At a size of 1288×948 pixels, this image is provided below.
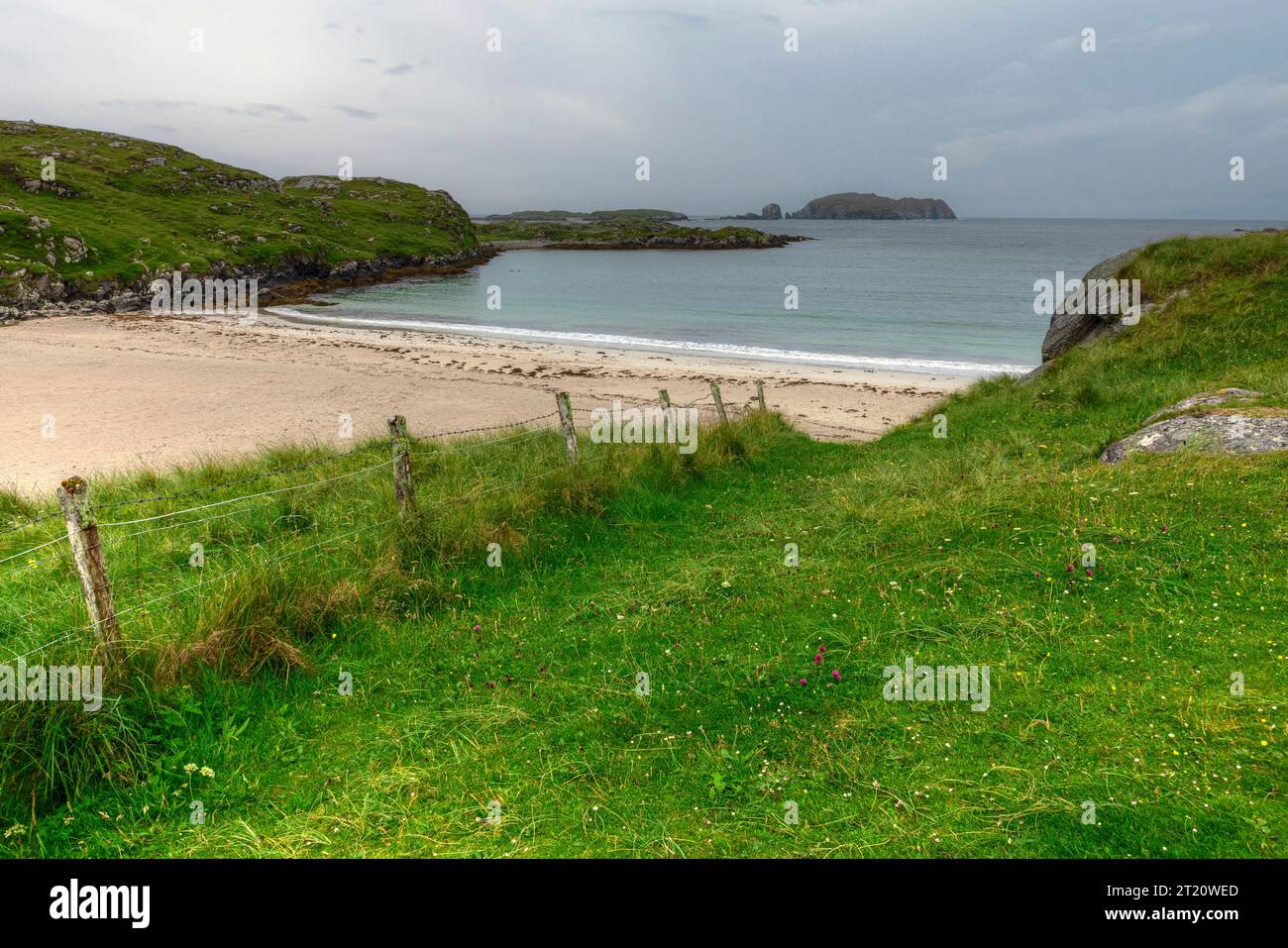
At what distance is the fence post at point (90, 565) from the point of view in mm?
5641

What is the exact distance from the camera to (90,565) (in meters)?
5.82

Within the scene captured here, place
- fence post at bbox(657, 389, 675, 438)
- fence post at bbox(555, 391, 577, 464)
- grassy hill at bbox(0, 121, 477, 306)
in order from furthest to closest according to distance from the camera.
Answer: grassy hill at bbox(0, 121, 477, 306)
fence post at bbox(657, 389, 675, 438)
fence post at bbox(555, 391, 577, 464)

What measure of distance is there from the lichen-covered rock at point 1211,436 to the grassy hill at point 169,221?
5713cm

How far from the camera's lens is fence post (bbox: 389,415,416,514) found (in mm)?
8805

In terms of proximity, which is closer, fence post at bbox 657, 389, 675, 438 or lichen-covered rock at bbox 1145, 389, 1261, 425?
lichen-covered rock at bbox 1145, 389, 1261, 425

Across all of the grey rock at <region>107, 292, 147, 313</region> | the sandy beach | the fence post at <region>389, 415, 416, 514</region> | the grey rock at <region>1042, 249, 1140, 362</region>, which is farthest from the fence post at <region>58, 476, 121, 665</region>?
the grey rock at <region>107, 292, 147, 313</region>

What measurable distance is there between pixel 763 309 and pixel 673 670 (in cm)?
4958

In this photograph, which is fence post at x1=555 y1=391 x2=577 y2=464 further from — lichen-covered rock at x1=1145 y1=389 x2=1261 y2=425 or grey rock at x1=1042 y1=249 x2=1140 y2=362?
grey rock at x1=1042 y1=249 x2=1140 y2=362

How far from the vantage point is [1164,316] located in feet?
59.4

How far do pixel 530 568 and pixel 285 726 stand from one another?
3.61 meters

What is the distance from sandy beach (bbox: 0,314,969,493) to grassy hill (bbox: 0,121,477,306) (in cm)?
1479

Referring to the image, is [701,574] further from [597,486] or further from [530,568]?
[597,486]

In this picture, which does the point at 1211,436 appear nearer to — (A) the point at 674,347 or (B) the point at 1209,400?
(B) the point at 1209,400
